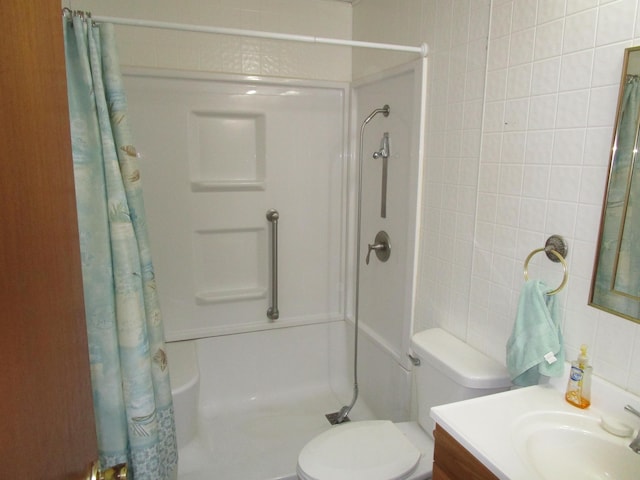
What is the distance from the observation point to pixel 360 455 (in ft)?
5.16

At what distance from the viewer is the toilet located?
146cm

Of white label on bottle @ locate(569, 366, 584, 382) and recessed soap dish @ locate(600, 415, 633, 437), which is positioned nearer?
recessed soap dish @ locate(600, 415, 633, 437)

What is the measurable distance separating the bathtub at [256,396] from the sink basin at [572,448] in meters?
1.30

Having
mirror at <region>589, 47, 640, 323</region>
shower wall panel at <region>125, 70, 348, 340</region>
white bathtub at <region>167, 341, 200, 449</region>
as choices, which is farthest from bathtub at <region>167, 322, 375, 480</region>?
mirror at <region>589, 47, 640, 323</region>

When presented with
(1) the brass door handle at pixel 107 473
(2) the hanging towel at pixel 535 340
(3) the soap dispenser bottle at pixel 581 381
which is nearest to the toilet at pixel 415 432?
(2) the hanging towel at pixel 535 340

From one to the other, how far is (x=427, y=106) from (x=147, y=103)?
137cm

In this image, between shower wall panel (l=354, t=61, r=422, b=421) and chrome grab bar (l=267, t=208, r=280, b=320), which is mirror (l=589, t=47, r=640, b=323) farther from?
chrome grab bar (l=267, t=208, r=280, b=320)

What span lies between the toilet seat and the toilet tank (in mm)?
158

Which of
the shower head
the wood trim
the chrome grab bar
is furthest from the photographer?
→ the chrome grab bar

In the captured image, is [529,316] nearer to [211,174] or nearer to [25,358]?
[25,358]

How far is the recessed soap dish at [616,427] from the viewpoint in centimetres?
103

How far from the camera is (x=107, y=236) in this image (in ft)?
4.58

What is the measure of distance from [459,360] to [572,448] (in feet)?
1.58

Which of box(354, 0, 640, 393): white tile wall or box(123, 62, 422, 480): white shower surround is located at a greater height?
box(354, 0, 640, 393): white tile wall
